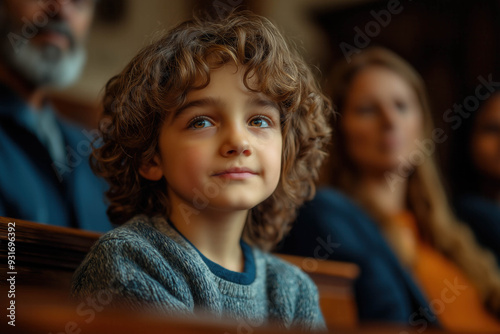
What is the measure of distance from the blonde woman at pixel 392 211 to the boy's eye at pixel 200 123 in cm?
84

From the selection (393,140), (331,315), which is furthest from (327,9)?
(331,315)

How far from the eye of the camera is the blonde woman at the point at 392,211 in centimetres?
162

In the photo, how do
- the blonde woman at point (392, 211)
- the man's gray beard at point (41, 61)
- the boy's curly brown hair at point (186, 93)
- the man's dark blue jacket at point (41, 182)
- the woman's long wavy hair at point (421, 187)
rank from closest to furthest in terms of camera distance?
the boy's curly brown hair at point (186, 93)
the man's dark blue jacket at point (41, 182)
the man's gray beard at point (41, 61)
the blonde woman at point (392, 211)
the woman's long wavy hair at point (421, 187)

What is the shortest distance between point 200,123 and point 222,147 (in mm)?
56

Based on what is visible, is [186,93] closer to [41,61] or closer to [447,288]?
[41,61]

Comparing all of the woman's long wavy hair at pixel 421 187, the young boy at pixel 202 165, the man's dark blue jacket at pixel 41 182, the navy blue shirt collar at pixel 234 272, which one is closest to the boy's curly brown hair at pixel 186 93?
the young boy at pixel 202 165

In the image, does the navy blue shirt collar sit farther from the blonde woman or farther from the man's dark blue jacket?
the blonde woman

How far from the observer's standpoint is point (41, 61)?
150cm

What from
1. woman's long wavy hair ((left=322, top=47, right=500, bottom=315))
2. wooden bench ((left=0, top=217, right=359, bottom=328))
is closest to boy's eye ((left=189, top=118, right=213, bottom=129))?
wooden bench ((left=0, top=217, right=359, bottom=328))

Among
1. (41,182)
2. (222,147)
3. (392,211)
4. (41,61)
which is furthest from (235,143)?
(392,211)

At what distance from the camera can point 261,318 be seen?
2.85ft

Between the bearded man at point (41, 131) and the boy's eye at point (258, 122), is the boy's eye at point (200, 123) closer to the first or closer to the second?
the boy's eye at point (258, 122)

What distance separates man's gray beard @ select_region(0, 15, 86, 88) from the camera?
144cm

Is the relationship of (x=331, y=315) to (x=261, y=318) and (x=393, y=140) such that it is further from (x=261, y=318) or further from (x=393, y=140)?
(x=393, y=140)
